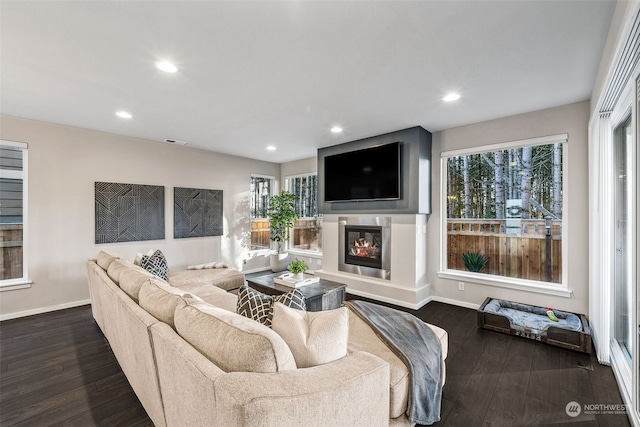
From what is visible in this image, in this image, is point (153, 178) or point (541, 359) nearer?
point (541, 359)

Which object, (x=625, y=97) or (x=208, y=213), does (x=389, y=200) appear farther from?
(x=208, y=213)

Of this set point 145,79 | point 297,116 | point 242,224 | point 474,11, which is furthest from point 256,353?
point 242,224

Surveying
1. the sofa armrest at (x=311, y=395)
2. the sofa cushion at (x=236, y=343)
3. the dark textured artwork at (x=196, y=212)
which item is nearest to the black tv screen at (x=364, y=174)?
the dark textured artwork at (x=196, y=212)

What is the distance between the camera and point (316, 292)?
3.09 metres

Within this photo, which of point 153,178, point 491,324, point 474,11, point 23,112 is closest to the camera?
point 474,11

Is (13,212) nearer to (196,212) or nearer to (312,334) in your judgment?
(196,212)

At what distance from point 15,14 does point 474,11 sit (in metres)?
2.83

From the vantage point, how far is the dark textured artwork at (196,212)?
4887mm

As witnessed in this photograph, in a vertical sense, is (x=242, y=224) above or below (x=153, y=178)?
below

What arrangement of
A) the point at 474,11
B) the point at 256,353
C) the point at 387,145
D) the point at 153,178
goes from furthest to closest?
1. the point at 153,178
2. the point at 387,145
3. the point at 474,11
4. the point at 256,353

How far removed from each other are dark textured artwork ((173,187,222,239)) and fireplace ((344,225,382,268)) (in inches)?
102

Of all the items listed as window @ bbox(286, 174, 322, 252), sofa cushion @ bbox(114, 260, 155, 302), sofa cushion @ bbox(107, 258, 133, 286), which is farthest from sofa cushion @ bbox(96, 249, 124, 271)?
window @ bbox(286, 174, 322, 252)

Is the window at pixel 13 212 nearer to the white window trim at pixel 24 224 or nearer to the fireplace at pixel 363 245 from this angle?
the white window trim at pixel 24 224

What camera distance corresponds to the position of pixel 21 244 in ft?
11.9
